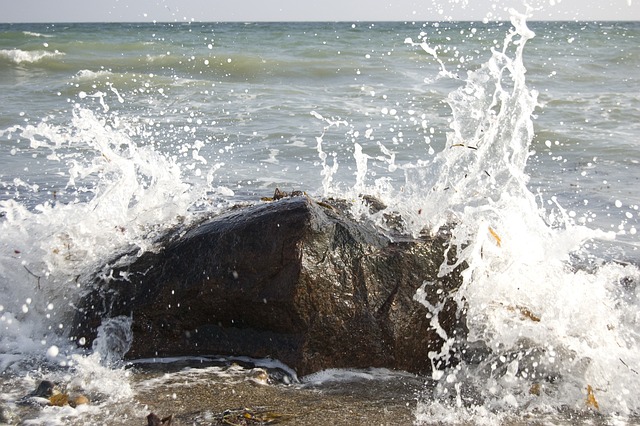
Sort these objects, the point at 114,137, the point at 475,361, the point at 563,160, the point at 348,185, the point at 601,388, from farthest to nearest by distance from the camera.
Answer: the point at 563,160 → the point at 348,185 → the point at 114,137 → the point at 475,361 → the point at 601,388

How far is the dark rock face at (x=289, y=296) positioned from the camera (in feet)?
10.2

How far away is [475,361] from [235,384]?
1047 millimetres

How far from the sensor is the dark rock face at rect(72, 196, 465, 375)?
312 centimetres

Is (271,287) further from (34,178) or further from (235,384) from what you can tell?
(34,178)

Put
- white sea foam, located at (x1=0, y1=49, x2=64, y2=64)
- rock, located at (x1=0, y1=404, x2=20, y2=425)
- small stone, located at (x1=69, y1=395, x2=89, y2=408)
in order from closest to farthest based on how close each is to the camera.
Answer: rock, located at (x1=0, y1=404, x2=20, y2=425) < small stone, located at (x1=69, y1=395, x2=89, y2=408) < white sea foam, located at (x1=0, y1=49, x2=64, y2=64)

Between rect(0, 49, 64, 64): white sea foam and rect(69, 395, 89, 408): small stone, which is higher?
rect(0, 49, 64, 64): white sea foam

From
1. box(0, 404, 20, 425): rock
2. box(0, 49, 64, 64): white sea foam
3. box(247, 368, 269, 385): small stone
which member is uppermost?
box(0, 49, 64, 64): white sea foam

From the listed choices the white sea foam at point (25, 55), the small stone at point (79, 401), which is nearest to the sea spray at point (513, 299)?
the small stone at point (79, 401)

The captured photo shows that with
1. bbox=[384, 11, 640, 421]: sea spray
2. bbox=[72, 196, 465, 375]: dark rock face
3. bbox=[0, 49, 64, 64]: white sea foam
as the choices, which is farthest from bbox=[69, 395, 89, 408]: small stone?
bbox=[0, 49, 64, 64]: white sea foam

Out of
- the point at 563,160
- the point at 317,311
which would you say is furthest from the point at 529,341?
the point at 563,160

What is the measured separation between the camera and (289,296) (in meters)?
3.08

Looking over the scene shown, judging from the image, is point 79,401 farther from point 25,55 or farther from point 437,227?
point 25,55

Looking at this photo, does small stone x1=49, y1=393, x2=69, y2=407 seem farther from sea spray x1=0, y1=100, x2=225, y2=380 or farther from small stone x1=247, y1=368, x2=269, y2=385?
small stone x1=247, y1=368, x2=269, y2=385

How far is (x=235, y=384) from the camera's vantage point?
3.01 metres
